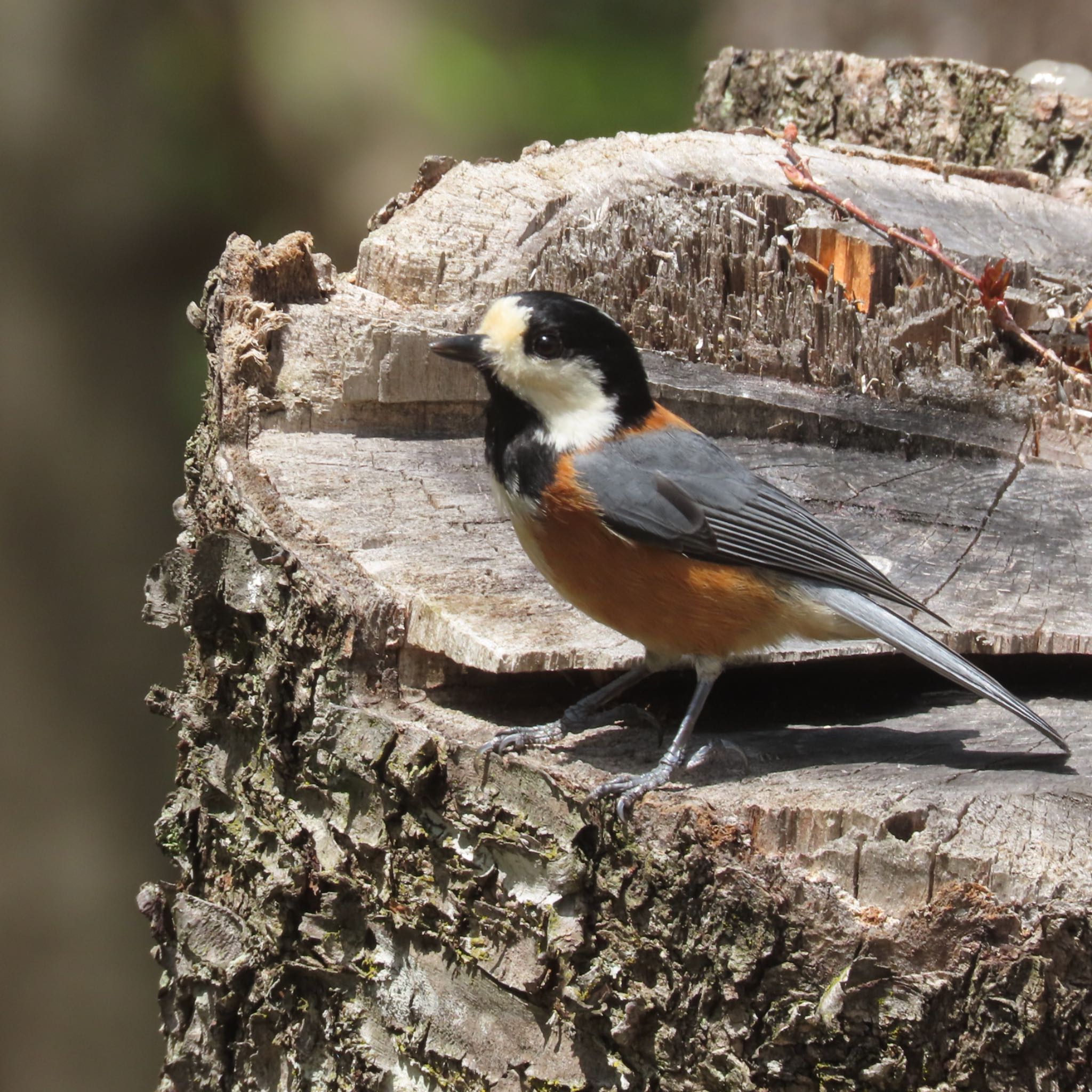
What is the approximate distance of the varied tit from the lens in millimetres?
2328

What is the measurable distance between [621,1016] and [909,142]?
13.3ft

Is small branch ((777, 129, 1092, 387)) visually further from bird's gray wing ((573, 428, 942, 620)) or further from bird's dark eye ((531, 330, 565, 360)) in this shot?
bird's dark eye ((531, 330, 565, 360))

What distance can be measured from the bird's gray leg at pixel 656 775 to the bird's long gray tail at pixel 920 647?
0.93ft

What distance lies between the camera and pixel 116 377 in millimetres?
5949

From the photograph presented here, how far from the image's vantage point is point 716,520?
2.39 meters

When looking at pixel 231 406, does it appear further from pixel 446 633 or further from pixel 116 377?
pixel 116 377

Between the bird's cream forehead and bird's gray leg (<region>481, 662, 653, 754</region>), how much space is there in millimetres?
656

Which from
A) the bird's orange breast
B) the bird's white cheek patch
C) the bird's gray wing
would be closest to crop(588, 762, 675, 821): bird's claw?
the bird's orange breast

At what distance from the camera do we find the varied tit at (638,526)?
2.33 metres

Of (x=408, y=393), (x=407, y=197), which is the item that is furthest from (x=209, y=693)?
(x=407, y=197)

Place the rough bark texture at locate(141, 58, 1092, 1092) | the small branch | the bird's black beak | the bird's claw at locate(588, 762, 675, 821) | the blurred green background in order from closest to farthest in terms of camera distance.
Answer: the rough bark texture at locate(141, 58, 1092, 1092), the bird's claw at locate(588, 762, 675, 821), the bird's black beak, the small branch, the blurred green background

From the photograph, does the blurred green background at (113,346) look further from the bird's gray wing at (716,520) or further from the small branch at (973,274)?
the bird's gray wing at (716,520)

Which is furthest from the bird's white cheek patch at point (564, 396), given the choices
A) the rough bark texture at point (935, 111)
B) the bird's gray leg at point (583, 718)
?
the rough bark texture at point (935, 111)

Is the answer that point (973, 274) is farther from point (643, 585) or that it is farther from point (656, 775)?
point (656, 775)
